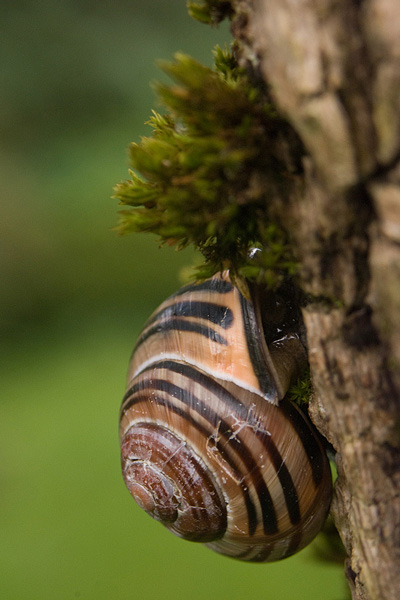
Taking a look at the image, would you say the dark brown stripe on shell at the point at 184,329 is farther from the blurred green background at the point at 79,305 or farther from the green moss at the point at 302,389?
the blurred green background at the point at 79,305

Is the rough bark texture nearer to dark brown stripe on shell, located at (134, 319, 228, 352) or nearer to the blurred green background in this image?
dark brown stripe on shell, located at (134, 319, 228, 352)

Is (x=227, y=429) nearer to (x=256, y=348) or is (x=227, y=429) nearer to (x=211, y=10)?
(x=256, y=348)

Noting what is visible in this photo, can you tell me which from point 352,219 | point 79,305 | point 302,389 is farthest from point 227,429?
point 79,305

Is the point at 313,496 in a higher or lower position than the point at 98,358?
lower

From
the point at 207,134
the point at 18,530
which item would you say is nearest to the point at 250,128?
the point at 207,134

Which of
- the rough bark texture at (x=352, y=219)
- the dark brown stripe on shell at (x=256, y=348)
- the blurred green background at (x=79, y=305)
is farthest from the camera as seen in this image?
the blurred green background at (x=79, y=305)

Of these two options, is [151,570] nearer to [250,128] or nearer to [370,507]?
[370,507]

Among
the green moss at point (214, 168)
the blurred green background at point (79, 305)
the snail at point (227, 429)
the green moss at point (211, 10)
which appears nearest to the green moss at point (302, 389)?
the snail at point (227, 429)
